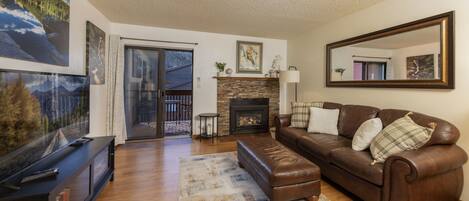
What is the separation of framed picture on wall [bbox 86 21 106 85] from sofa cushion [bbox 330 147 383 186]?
10.8 feet

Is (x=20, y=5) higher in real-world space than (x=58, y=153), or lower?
higher

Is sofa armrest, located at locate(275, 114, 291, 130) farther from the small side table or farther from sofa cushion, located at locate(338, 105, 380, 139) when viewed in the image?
the small side table

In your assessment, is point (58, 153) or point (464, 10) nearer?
point (58, 153)

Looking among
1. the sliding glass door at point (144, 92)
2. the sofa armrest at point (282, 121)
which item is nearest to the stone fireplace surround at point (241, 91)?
the sliding glass door at point (144, 92)

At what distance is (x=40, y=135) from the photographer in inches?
59.8

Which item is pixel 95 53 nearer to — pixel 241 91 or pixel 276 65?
pixel 241 91

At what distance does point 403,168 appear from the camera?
5.18ft

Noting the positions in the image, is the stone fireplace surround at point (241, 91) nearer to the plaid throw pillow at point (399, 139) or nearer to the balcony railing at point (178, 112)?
the balcony railing at point (178, 112)

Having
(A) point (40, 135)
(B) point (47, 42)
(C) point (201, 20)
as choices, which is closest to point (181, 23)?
(C) point (201, 20)

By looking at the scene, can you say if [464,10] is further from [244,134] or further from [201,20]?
[244,134]

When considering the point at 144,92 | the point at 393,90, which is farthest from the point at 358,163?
the point at 144,92

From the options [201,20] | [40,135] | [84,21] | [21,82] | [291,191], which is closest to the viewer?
[21,82]

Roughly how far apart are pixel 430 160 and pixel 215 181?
1.94 m

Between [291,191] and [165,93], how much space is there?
130 inches
